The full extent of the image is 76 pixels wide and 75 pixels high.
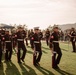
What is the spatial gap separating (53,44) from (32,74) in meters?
2.32

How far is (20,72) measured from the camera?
442 inches

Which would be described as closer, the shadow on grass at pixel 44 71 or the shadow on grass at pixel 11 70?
the shadow on grass at pixel 44 71

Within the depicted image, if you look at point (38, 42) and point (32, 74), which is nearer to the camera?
point (32, 74)

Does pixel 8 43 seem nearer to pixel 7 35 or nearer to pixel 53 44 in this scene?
pixel 7 35

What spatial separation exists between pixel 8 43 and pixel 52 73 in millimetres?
4941

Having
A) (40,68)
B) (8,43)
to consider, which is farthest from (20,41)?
(40,68)

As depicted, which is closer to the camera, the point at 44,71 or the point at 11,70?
the point at 44,71

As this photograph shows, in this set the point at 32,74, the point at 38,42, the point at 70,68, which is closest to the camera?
the point at 32,74

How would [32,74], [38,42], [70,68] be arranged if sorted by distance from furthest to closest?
[38,42] → [70,68] → [32,74]

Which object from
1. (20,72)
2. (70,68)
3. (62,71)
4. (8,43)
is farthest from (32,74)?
(8,43)

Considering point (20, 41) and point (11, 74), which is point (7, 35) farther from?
point (11, 74)

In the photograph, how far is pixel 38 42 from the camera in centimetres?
1316

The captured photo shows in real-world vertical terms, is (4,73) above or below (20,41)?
below

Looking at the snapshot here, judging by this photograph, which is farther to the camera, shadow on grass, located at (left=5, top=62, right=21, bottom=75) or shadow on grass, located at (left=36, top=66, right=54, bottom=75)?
shadow on grass, located at (left=5, top=62, right=21, bottom=75)
